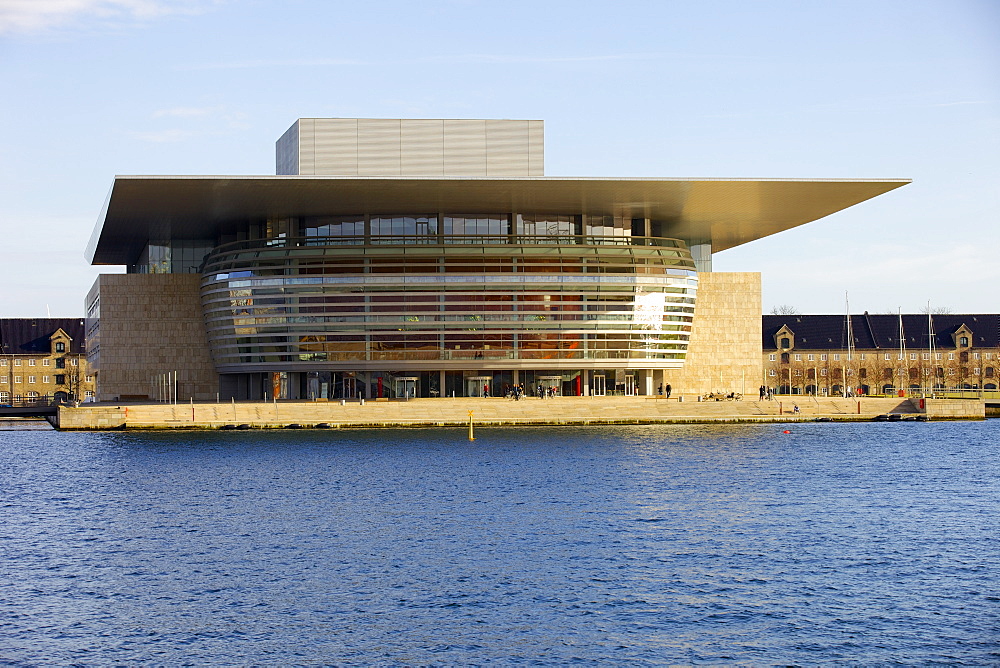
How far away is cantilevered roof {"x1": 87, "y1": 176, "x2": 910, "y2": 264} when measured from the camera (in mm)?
66312

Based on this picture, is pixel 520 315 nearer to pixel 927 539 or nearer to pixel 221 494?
pixel 221 494

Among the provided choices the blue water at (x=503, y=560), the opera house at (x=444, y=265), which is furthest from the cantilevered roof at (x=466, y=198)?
the blue water at (x=503, y=560)

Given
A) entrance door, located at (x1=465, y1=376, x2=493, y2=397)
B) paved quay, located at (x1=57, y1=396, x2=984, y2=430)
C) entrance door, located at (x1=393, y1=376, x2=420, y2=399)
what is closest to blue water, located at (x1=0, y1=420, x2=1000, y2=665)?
paved quay, located at (x1=57, y1=396, x2=984, y2=430)

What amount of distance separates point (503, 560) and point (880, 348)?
378ft

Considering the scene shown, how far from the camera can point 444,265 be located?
74688 mm

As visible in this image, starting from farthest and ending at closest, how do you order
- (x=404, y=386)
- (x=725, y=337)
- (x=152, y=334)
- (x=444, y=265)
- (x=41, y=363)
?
1. (x=41, y=363)
2. (x=725, y=337)
3. (x=152, y=334)
4. (x=404, y=386)
5. (x=444, y=265)

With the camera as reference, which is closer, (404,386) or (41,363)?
(404,386)

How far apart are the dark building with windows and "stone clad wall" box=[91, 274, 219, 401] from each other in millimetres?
73003

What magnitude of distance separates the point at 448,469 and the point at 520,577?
21.0 meters

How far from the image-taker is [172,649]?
20656 millimetres

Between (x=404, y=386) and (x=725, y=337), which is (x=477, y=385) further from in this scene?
(x=725, y=337)

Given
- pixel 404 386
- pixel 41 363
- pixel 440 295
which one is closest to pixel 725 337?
pixel 440 295

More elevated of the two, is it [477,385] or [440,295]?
[440,295]

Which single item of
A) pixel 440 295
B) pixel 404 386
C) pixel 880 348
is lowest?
pixel 404 386
